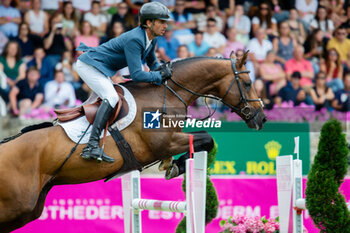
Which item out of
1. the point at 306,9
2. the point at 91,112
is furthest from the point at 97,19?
the point at 91,112

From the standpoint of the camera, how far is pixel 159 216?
7.17m

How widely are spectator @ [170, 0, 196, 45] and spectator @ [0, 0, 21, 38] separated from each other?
298 cm

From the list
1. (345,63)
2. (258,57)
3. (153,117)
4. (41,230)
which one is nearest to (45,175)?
(153,117)

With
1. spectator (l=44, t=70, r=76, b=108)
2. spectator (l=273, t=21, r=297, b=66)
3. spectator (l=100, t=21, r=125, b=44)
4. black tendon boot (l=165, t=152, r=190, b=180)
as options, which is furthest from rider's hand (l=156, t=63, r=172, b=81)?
spectator (l=273, t=21, r=297, b=66)

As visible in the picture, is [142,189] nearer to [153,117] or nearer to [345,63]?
[153,117]

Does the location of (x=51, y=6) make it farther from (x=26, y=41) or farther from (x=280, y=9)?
(x=280, y=9)

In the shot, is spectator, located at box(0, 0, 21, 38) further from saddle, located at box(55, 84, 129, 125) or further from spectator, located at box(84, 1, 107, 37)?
saddle, located at box(55, 84, 129, 125)

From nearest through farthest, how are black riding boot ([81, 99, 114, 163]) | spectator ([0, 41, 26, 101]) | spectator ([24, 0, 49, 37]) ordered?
black riding boot ([81, 99, 114, 163]) → spectator ([0, 41, 26, 101]) → spectator ([24, 0, 49, 37])

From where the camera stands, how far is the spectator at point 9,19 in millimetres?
9922

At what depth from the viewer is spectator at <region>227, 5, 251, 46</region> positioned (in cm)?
1073

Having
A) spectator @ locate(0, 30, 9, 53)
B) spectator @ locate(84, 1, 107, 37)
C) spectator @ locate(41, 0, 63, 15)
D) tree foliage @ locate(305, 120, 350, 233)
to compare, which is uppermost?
spectator @ locate(41, 0, 63, 15)

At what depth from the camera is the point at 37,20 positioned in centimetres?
1011

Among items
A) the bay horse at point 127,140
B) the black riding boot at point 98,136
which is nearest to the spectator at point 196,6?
the bay horse at point 127,140

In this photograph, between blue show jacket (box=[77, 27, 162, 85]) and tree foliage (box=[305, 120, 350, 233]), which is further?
blue show jacket (box=[77, 27, 162, 85])
